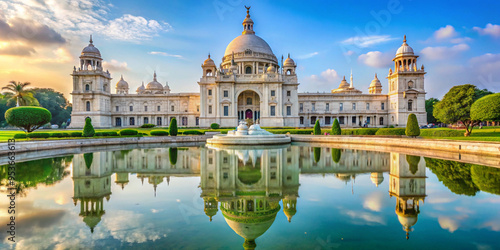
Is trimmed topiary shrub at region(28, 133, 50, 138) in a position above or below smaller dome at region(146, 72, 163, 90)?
below

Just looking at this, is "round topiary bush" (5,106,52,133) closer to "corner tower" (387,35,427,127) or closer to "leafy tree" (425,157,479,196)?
"leafy tree" (425,157,479,196)

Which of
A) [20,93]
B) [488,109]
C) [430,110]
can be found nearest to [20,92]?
[20,93]

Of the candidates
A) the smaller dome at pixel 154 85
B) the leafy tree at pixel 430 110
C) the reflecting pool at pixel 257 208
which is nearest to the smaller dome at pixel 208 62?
the smaller dome at pixel 154 85

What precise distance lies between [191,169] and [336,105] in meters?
47.6

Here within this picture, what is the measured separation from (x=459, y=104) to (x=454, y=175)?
23635 millimetres

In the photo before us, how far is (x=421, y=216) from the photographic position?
20.6ft

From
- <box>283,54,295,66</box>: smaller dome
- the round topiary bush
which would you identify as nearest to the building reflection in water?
the round topiary bush

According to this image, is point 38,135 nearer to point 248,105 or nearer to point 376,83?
point 248,105

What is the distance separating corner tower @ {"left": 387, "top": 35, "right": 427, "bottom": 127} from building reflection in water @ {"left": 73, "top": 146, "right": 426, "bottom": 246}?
41420mm

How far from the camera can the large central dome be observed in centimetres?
5586

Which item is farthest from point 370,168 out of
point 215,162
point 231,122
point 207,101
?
point 207,101

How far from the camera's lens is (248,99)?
4988cm

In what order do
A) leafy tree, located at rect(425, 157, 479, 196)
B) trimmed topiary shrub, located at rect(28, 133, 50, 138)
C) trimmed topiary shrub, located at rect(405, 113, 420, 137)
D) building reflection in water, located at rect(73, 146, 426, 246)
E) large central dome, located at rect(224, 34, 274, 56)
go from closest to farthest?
building reflection in water, located at rect(73, 146, 426, 246) < leafy tree, located at rect(425, 157, 479, 196) < trimmed topiary shrub, located at rect(28, 133, 50, 138) < trimmed topiary shrub, located at rect(405, 113, 420, 137) < large central dome, located at rect(224, 34, 274, 56)

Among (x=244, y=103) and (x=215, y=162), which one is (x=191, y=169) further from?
(x=244, y=103)
